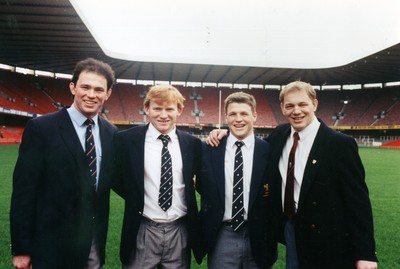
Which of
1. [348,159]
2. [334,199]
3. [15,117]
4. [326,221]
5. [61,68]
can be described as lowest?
[326,221]

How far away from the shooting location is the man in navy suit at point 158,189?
10.1 ft

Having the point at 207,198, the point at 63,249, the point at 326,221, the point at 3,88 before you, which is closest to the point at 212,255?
the point at 207,198

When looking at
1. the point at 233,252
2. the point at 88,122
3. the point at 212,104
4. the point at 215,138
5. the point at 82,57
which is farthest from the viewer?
the point at 212,104

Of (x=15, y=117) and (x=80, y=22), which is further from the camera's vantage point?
(x=15, y=117)

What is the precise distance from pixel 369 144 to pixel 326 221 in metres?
45.2

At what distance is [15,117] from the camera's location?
124 feet

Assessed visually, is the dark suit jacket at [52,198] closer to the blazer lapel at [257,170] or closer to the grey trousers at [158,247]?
the grey trousers at [158,247]

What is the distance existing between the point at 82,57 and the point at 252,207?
101 feet

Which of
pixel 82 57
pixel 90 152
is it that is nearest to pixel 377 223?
pixel 90 152

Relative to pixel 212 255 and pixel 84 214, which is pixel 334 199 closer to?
pixel 212 255

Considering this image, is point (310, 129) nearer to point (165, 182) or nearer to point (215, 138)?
point (215, 138)

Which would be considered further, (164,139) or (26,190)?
(164,139)

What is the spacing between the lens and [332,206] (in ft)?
9.63

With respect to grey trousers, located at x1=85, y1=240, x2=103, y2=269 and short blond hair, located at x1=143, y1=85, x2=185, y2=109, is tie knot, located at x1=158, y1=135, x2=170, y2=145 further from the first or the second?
grey trousers, located at x1=85, y1=240, x2=103, y2=269
